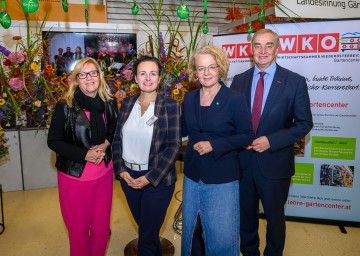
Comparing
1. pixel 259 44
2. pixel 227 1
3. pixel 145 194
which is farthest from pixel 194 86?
pixel 227 1

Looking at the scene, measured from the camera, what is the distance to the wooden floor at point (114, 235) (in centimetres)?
274

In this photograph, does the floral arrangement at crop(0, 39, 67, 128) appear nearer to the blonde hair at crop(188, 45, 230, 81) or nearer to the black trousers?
the black trousers

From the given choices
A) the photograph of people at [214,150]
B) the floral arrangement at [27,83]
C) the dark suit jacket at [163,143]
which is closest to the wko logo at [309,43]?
the photograph of people at [214,150]

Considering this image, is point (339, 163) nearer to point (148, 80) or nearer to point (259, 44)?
point (259, 44)

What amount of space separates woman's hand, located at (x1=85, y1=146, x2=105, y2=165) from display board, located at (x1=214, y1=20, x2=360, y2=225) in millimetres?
1819

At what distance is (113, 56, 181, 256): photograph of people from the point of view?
6.30 ft

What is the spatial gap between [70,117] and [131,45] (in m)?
4.07

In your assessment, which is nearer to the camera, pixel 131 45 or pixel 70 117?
pixel 70 117

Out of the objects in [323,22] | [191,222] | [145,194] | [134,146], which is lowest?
[191,222]

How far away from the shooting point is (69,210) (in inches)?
78.9

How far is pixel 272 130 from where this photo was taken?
7.09ft

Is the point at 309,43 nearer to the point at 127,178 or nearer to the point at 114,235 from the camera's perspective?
the point at 127,178

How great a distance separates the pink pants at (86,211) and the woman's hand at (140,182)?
28 cm

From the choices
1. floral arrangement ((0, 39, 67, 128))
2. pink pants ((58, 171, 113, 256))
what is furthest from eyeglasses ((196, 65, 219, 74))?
floral arrangement ((0, 39, 67, 128))
